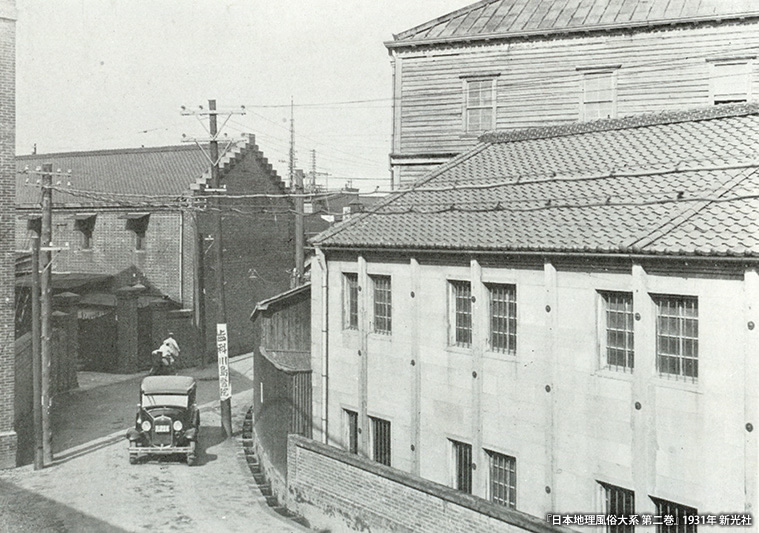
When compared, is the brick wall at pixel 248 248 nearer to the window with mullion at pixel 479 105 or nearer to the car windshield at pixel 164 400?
the car windshield at pixel 164 400

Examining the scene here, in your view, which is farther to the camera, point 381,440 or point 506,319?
point 381,440

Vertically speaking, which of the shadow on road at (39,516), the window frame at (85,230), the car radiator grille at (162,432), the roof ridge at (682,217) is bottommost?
the shadow on road at (39,516)

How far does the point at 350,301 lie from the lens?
2052 centimetres

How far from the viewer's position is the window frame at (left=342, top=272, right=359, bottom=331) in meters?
20.4

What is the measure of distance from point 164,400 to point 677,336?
49.3ft

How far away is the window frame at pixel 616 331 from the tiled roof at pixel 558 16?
474 inches

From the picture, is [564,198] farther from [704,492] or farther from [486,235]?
[704,492]

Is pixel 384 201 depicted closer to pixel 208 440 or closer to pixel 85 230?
pixel 208 440

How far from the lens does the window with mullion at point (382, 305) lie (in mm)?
19312

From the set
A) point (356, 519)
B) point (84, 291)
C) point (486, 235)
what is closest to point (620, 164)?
point (486, 235)

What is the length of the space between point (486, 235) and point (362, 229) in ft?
14.5

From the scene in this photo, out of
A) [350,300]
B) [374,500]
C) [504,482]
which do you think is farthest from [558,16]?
[374,500]

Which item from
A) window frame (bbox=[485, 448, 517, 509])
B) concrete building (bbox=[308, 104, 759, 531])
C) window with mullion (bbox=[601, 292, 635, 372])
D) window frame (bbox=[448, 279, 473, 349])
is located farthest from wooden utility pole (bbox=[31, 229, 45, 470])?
window with mullion (bbox=[601, 292, 635, 372])

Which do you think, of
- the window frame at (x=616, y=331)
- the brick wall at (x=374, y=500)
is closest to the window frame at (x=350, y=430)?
the brick wall at (x=374, y=500)
